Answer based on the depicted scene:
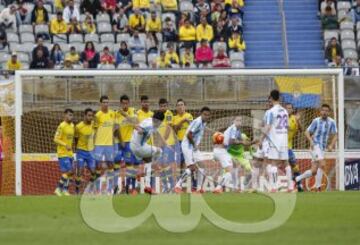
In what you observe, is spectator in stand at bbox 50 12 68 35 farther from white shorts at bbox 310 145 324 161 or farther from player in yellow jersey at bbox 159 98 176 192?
white shorts at bbox 310 145 324 161

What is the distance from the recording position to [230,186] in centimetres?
2286

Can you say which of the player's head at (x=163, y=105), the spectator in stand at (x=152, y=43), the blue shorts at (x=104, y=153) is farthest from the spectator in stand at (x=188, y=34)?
the blue shorts at (x=104, y=153)

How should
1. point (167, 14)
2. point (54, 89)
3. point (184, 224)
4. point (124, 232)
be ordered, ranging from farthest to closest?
point (167, 14)
point (54, 89)
point (184, 224)
point (124, 232)

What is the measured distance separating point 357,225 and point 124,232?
9.21ft

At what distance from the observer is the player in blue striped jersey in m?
23.5

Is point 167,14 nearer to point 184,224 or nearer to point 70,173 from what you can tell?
point 70,173

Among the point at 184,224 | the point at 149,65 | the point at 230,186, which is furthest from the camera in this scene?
the point at 149,65

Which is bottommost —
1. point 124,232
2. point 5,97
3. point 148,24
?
point 124,232

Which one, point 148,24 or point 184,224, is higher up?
point 148,24

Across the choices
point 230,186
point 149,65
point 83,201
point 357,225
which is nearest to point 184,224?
point 357,225

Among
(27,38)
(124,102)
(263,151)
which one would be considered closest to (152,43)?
(27,38)

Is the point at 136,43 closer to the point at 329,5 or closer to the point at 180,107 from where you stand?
the point at 329,5

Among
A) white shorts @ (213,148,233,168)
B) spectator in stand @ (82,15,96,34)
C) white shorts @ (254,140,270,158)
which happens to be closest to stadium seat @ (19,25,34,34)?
spectator in stand @ (82,15,96,34)

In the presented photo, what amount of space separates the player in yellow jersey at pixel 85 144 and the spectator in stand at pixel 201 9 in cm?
919
